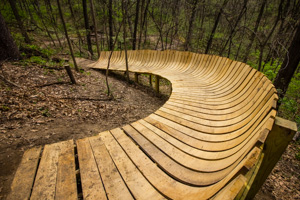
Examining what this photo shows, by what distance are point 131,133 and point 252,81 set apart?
7.98ft

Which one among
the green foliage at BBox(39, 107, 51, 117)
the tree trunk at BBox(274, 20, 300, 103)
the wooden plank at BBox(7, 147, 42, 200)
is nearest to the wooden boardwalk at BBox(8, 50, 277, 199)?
the wooden plank at BBox(7, 147, 42, 200)

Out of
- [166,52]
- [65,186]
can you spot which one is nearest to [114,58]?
[166,52]

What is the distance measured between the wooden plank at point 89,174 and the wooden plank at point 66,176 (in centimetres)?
7

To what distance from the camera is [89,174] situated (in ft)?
4.55

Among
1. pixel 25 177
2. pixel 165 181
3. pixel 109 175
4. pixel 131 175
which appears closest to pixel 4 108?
pixel 25 177

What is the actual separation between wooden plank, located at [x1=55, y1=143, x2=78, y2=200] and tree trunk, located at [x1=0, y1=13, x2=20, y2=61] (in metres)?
5.59

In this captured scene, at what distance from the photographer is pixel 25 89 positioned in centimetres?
376

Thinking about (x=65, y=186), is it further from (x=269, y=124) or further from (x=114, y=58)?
(x=114, y=58)

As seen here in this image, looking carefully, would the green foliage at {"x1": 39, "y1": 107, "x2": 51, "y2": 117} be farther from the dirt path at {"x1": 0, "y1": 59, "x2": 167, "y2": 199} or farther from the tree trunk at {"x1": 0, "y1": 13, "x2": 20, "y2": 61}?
the tree trunk at {"x1": 0, "y1": 13, "x2": 20, "y2": 61}

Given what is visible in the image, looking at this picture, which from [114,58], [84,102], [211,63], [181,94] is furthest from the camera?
[114,58]

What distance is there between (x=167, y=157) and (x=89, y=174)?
0.83 metres

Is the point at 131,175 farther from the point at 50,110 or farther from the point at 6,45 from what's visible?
the point at 6,45

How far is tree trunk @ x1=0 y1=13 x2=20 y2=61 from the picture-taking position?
4664 mm

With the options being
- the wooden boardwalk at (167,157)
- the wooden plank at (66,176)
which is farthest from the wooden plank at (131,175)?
the wooden plank at (66,176)
